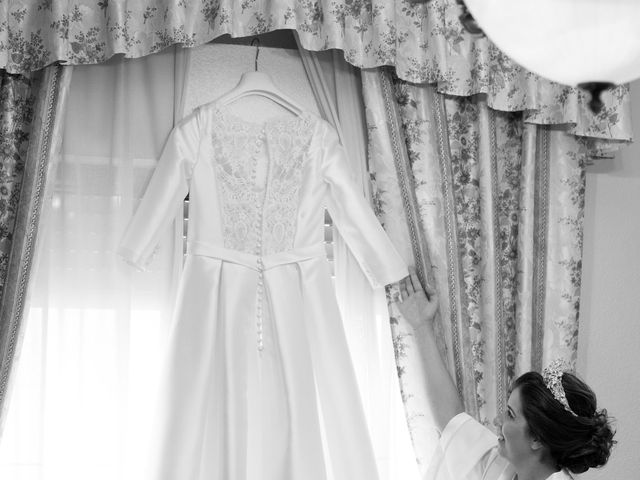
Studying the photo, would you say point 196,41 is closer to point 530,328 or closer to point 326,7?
point 326,7

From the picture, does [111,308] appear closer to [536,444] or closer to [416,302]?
[416,302]

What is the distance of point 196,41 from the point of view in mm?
2342

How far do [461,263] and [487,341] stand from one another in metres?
0.23

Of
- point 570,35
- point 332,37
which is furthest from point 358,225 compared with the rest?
point 570,35

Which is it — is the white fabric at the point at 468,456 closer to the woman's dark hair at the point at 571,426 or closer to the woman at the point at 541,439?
the woman at the point at 541,439

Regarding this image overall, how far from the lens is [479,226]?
2.61 metres

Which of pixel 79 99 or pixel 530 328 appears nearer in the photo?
pixel 79 99

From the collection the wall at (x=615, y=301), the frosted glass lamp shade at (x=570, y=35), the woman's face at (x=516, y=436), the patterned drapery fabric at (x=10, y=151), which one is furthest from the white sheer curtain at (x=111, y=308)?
the frosted glass lamp shade at (x=570, y=35)

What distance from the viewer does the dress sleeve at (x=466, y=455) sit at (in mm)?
2133

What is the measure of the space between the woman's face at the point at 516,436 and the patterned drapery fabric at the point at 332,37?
93 cm

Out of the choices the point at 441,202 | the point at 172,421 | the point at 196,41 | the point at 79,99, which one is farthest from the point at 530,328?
the point at 79,99

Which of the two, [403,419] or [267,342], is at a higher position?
[267,342]

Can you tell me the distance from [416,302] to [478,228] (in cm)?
30

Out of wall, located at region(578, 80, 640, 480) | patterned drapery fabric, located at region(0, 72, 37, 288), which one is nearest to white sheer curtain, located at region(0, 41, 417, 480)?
patterned drapery fabric, located at region(0, 72, 37, 288)
